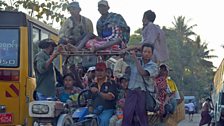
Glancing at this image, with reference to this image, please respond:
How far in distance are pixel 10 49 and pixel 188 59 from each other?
5843cm

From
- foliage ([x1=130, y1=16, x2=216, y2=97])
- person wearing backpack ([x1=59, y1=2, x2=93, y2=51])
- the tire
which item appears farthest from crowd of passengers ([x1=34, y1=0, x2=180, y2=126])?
foliage ([x1=130, y1=16, x2=216, y2=97])

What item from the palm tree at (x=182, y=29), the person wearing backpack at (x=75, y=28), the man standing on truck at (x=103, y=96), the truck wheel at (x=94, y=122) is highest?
the palm tree at (x=182, y=29)

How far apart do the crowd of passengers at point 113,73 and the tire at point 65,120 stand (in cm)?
49

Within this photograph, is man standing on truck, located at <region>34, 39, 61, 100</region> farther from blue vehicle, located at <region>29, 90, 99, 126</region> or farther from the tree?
the tree

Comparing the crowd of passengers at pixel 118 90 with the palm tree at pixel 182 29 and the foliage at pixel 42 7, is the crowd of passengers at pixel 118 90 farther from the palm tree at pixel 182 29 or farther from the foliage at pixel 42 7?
the palm tree at pixel 182 29

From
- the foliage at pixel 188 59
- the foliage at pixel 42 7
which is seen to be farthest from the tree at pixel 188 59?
the foliage at pixel 42 7

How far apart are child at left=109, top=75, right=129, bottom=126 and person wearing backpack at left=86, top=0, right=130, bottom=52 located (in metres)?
0.48

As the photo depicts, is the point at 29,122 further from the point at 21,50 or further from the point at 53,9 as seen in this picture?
the point at 53,9

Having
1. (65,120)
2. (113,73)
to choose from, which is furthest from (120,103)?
(65,120)

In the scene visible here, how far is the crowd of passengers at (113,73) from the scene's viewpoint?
7387 mm

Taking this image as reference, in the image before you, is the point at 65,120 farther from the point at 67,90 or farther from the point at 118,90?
the point at 67,90

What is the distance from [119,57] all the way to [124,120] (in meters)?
1.12

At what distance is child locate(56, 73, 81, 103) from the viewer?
28.2ft

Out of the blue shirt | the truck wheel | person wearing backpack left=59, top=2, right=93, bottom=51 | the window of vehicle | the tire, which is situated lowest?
the truck wheel
